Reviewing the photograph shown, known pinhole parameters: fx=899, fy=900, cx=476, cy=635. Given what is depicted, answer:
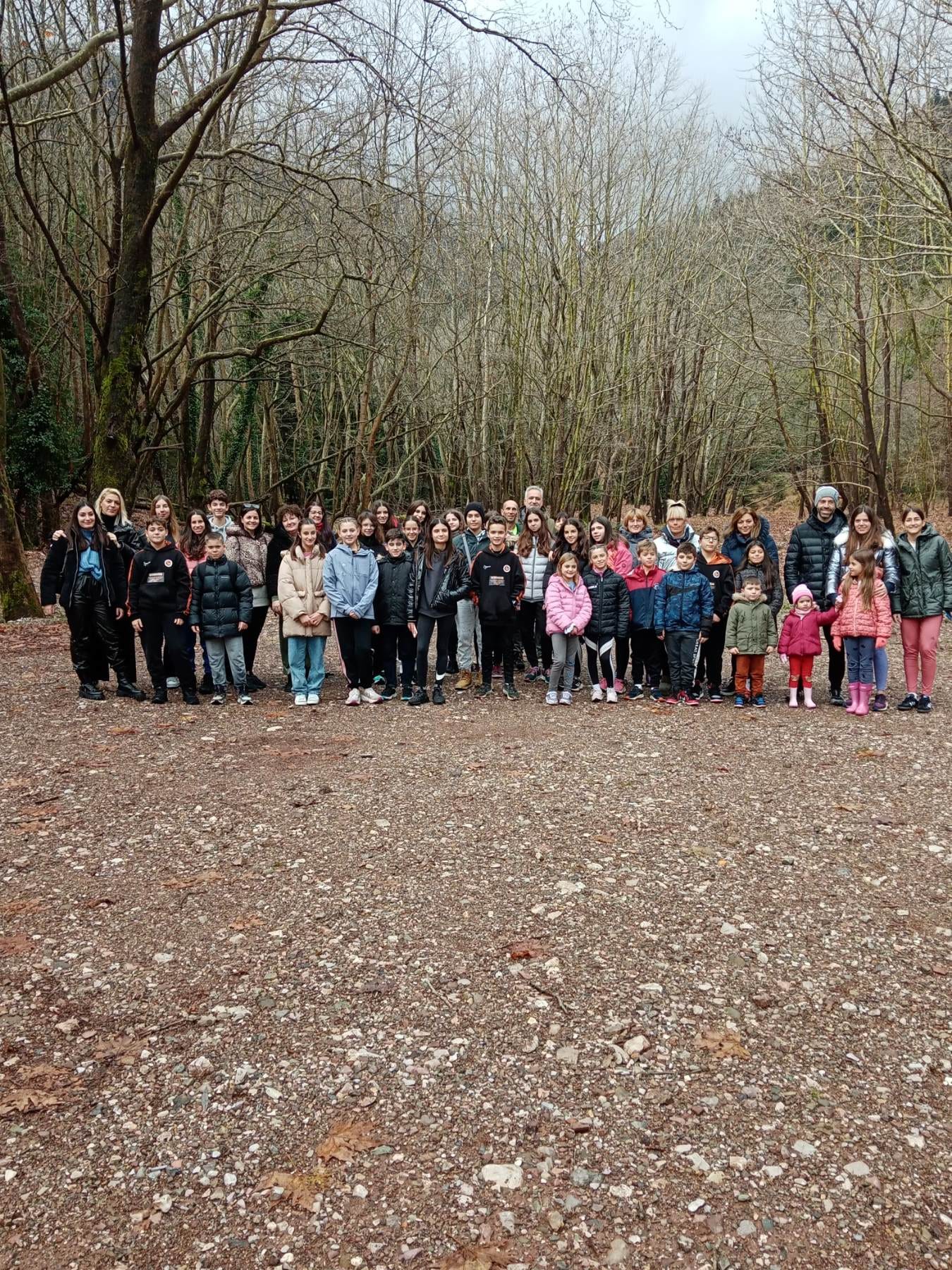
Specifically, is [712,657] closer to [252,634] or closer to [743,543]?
[743,543]

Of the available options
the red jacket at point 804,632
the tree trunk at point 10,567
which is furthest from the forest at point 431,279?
the red jacket at point 804,632

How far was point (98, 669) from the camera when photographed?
855 cm

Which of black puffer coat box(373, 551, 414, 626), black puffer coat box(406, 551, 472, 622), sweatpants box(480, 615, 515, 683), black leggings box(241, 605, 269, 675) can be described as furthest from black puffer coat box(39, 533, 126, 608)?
sweatpants box(480, 615, 515, 683)

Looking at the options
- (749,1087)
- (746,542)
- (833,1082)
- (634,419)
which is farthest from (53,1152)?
(634,419)

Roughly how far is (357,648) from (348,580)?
0.64 metres

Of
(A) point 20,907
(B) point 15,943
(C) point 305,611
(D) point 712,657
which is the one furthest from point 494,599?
(B) point 15,943

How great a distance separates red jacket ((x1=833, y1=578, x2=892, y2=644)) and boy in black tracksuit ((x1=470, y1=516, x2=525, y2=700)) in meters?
2.92

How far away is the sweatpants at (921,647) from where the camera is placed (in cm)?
799

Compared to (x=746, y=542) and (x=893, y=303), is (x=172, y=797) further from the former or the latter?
(x=893, y=303)

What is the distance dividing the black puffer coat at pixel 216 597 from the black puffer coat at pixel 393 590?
127 centimetres

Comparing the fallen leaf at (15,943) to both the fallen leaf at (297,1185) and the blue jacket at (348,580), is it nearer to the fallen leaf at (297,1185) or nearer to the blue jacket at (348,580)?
the fallen leaf at (297,1185)

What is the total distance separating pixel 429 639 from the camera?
28.9 feet

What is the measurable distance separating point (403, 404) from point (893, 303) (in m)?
10.7

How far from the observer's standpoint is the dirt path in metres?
2.57
